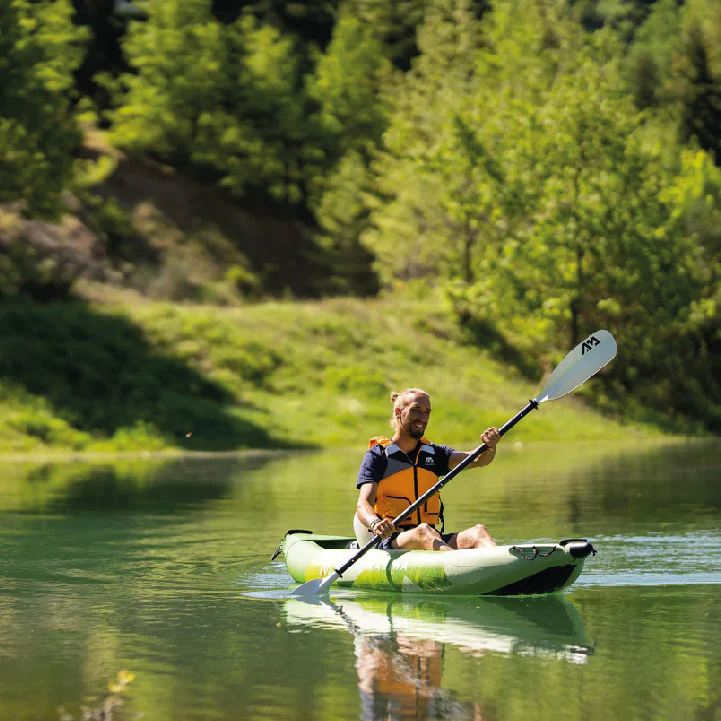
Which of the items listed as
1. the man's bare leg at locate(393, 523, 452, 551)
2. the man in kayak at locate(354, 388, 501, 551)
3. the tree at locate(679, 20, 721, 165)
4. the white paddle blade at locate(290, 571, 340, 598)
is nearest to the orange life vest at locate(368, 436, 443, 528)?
the man in kayak at locate(354, 388, 501, 551)

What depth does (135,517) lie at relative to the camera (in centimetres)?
2069

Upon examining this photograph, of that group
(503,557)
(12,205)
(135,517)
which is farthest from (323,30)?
(503,557)

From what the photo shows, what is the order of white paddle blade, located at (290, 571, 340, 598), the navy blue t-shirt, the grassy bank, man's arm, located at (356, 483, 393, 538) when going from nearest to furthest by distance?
man's arm, located at (356, 483, 393, 538) → the navy blue t-shirt → white paddle blade, located at (290, 571, 340, 598) → the grassy bank

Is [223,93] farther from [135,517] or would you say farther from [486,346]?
[135,517]

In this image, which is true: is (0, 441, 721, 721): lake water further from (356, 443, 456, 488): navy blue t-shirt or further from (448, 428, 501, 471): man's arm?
(448, 428, 501, 471): man's arm

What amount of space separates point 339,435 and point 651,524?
18965 millimetres

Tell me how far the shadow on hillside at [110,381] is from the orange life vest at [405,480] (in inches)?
866

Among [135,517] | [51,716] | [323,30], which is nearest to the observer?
[51,716]

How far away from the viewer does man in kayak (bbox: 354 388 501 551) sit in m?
13.0

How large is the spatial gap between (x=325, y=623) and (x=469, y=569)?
1379mm

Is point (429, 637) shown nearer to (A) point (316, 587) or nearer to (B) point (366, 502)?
(B) point (366, 502)

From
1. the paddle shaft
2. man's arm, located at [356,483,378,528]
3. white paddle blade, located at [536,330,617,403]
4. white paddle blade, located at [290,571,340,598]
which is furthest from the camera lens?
white paddle blade, located at [536,330,617,403]

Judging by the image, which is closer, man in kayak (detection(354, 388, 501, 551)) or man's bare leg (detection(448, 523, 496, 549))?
man's bare leg (detection(448, 523, 496, 549))

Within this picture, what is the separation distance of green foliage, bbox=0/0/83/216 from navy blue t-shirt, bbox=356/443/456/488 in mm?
26110
